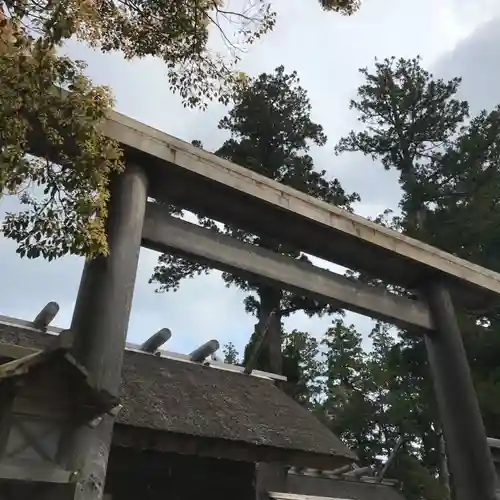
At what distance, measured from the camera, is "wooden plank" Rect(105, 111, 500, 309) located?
4.03m

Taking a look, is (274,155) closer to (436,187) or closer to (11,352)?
(436,187)

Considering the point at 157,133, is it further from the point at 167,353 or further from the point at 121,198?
the point at 167,353

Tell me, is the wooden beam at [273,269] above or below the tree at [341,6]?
below

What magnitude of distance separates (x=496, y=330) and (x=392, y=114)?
27.0ft

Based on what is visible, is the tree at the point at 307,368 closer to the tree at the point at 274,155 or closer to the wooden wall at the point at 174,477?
the tree at the point at 274,155

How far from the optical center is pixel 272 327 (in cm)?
1669

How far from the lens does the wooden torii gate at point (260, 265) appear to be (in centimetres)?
328

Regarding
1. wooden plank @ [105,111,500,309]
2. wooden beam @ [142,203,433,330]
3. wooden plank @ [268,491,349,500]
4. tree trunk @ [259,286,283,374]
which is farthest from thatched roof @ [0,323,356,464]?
tree trunk @ [259,286,283,374]

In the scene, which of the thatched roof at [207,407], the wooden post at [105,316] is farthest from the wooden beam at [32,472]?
the thatched roof at [207,407]

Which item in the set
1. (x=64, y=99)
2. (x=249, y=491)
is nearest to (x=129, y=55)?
(x=64, y=99)

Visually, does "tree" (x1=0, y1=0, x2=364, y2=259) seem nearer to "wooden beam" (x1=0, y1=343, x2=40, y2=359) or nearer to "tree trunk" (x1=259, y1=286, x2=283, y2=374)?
"wooden beam" (x1=0, y1=343, x2=40, y2=359)

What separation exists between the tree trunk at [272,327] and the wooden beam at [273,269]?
10890 millimetres

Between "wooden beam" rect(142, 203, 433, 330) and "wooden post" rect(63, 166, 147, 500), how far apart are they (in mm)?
325

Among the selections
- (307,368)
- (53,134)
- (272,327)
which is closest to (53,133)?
(53,134)
